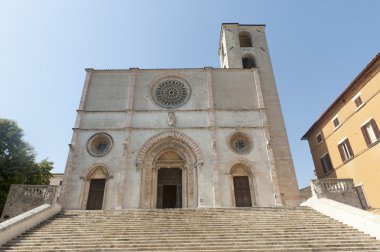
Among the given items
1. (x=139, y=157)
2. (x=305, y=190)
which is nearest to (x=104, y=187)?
(x=139, y=157)

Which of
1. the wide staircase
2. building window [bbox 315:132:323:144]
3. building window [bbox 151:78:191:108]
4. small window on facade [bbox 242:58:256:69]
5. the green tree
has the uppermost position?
small window on facade [bbox 242:58:256:69]

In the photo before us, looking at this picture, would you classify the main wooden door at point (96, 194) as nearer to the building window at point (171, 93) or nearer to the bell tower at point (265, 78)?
the building window at point (171, 93)

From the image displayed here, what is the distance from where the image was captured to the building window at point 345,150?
677 inches

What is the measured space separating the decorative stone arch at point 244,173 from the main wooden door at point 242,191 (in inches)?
8.5

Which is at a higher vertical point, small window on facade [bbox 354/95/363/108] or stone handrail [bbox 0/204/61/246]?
small window on facade [bbox 354/95/363/108]

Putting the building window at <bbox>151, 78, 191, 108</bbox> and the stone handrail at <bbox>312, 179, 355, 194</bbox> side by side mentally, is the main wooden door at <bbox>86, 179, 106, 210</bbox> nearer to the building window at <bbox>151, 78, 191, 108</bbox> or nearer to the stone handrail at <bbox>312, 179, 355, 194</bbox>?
the building window at <bbox>151, 78, 191, 108</bbox>

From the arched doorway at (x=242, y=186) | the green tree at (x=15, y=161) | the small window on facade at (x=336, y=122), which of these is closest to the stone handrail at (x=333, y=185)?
the arched doorway at (x=242, y=186)

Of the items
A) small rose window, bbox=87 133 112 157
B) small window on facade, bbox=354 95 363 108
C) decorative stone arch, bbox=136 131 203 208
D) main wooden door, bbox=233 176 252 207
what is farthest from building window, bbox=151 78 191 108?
small window on facade, bbox=354 95 363 108

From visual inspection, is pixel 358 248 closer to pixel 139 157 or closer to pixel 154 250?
pixel 154 250

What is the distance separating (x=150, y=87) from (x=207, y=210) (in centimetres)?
1100

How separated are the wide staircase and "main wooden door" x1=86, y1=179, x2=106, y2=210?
3417 millimetres

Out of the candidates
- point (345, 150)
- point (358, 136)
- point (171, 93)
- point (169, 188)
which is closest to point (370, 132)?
point (358, 136)

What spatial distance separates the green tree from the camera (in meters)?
16.8

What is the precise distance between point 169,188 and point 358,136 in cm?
1270
